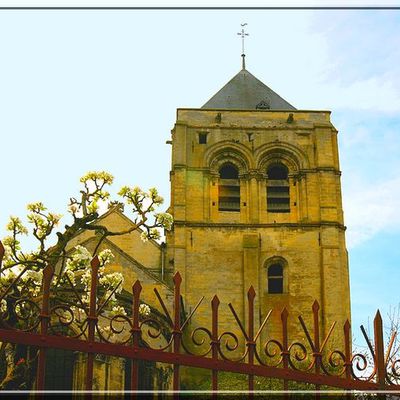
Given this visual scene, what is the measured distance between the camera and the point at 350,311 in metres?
26.8

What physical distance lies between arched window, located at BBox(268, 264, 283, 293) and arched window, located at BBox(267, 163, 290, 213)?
6.56 ft

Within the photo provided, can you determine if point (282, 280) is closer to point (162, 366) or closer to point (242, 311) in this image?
point (242, 311)

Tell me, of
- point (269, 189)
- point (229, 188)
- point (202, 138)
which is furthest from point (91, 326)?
point (202, 138)

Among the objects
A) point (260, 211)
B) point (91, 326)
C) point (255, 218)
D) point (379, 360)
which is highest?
point (260, 211)

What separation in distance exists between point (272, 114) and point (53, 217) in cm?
1915

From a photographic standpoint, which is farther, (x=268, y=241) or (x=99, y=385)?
(x=268, y=241)

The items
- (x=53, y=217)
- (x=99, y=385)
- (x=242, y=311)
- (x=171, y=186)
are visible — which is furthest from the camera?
(x=171, y=186)

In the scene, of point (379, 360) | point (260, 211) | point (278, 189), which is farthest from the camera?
point (278, 189)

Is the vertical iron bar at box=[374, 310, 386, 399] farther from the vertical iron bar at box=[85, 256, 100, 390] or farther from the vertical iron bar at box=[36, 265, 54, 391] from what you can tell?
the vertical iron bar at box=[36, 265, 54, 391]

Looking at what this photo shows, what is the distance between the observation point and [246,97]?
31344 mm

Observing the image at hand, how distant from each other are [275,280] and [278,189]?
3.26 meters

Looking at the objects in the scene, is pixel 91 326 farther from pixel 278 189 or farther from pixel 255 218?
pixel 278 189

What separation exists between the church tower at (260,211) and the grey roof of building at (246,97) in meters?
1.86

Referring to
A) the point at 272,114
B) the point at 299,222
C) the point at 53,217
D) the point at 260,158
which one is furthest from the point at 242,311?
the point at 53,217
